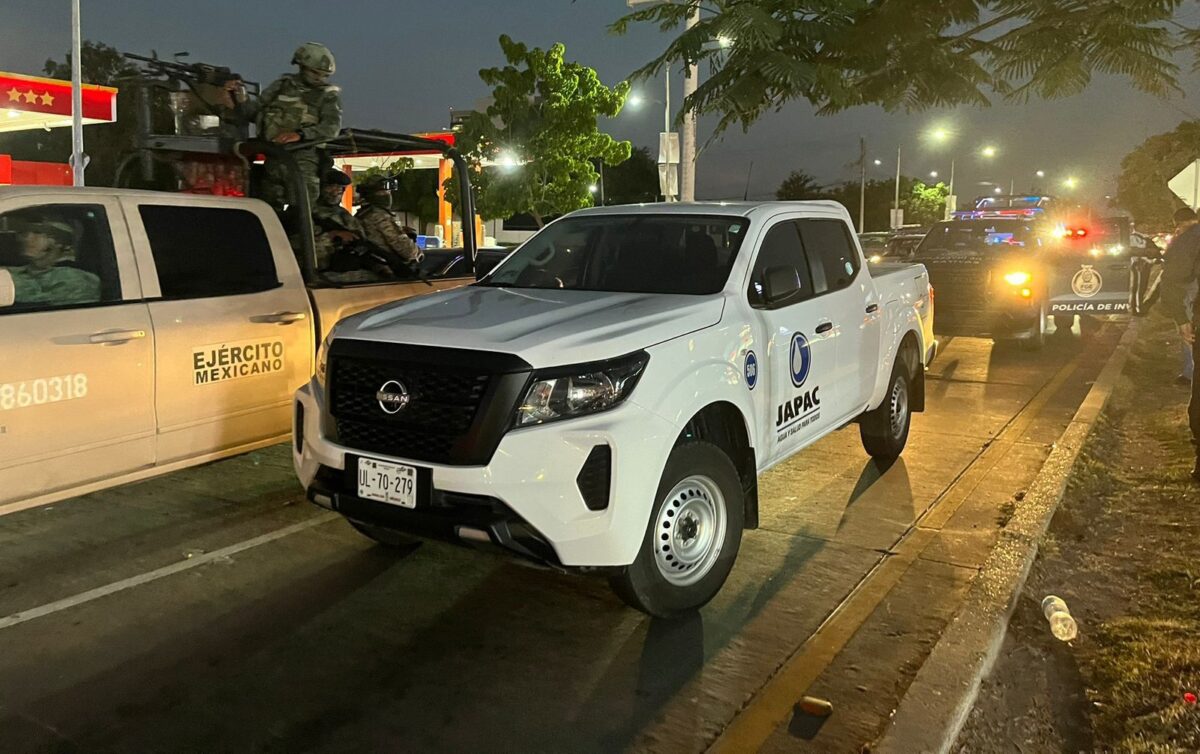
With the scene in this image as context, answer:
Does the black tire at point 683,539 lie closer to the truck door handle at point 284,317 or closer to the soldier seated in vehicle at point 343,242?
the truck door handle at point 284,317

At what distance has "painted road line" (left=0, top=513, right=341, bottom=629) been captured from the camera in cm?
434

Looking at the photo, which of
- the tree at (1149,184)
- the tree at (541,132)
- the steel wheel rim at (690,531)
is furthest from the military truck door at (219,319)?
the tree at (1149,184)

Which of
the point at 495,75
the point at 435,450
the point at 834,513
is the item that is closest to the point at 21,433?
the point at 435,450

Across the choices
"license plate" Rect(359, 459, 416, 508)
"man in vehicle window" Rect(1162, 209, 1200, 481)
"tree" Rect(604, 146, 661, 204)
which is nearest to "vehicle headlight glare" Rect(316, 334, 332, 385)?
"license plate" Rect(359, 459, 416, 508)

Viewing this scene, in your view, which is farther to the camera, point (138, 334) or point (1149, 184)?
point (1149, 184)

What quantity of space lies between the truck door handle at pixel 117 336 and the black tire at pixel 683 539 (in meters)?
2.66

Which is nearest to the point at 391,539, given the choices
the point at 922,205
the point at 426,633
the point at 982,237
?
the point at 426,633

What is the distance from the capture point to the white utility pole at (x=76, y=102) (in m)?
19.6

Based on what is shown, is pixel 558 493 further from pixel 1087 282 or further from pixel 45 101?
pixel 45 101

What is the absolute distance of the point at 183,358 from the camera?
16.5ft

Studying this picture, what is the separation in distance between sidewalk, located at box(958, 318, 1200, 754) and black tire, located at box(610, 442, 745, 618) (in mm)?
1190

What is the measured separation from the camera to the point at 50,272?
4617mm

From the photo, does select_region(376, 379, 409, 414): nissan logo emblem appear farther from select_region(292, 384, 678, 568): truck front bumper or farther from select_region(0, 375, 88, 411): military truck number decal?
select_region(0, 375, 88, 411): military truck number decal

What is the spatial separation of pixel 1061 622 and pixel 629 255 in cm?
273
